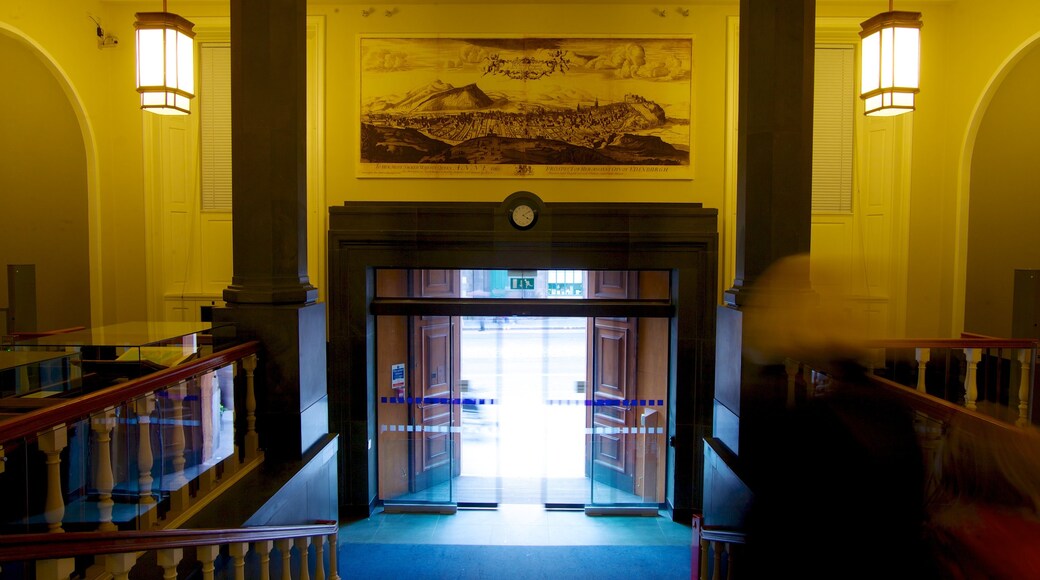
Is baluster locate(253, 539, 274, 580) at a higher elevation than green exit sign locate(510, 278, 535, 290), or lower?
lower

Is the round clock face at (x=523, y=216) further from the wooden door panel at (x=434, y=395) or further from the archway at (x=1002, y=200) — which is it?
the archway at (x=1002, y=200)

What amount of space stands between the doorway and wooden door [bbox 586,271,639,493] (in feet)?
0.06

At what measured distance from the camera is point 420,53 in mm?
7156

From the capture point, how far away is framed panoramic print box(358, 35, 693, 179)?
7.10 meters

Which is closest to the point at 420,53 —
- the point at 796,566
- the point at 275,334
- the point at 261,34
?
the point at 261,34

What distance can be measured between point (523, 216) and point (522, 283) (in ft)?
2.93

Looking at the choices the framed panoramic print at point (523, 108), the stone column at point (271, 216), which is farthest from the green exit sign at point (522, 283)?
the stone column at point (271, 216)

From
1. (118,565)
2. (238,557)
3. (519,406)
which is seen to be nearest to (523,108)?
(519,406)

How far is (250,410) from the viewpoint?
3.87 metres

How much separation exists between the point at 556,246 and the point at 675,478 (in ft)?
10.1

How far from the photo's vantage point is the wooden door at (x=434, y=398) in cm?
781

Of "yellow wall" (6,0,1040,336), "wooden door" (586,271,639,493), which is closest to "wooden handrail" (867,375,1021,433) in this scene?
"yellow wall" (6,0,1040,336)

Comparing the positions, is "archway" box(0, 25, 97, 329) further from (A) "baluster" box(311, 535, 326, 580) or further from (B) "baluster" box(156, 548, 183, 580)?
(B) "baluster" box(156, 548, 183, 580)

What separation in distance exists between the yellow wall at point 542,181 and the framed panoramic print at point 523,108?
0.49 feet
